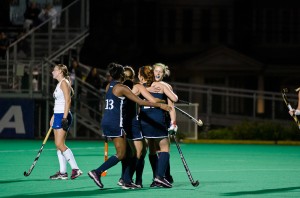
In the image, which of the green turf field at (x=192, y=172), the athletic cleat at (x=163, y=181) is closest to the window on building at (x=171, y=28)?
the green turf field at (x=192, y=172)

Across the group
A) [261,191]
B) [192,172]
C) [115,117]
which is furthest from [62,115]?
[261,191]

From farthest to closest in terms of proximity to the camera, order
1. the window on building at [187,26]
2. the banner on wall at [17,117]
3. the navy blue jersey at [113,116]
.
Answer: the window on building at [187,26] → the banner on wall at [17,117] → the navy blue jersey at [113,116]

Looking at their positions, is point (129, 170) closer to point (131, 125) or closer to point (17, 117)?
point (131, 125)

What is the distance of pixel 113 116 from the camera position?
16.9 m

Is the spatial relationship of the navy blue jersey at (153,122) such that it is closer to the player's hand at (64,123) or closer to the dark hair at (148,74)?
the dark hair at (148,74)

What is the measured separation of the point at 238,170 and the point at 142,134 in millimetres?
5226

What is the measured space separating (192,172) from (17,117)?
15214 mm

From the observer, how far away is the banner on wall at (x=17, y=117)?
116 ft

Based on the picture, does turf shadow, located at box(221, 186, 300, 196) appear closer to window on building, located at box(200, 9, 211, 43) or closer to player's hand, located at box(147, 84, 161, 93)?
player's hand, located at box(147, 84, 161, 93)

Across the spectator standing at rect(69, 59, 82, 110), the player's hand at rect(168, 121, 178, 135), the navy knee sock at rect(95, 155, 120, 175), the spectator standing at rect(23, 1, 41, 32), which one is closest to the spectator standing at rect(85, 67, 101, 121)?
the spectator standing at rect(69, 59, 82, 110)

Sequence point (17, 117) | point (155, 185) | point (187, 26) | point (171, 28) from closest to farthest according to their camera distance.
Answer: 1. point (155, 185)
2. point (17, 117)
3. point (171, 28)
4. point (187, 26)

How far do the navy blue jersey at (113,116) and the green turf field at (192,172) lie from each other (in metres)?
0.98

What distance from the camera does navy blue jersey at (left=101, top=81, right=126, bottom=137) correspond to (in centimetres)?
1688

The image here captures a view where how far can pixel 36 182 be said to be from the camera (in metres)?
18.5
